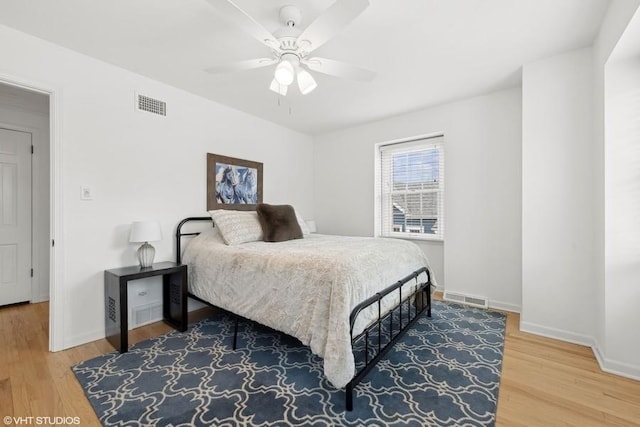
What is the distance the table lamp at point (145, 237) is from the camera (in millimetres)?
2477

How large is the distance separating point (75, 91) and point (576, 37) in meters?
4.16

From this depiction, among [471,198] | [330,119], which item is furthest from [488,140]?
[330,119]

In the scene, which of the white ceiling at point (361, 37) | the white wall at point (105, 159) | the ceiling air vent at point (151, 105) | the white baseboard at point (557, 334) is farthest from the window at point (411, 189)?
the ceiling air vent at point (151, 105)

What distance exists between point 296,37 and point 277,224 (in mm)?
1798

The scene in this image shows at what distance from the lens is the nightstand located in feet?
7.26

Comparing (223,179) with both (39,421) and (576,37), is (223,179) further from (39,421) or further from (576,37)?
(576,37)

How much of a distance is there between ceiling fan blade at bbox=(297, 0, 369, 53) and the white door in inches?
152

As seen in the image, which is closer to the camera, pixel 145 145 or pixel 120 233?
pixel 120 233

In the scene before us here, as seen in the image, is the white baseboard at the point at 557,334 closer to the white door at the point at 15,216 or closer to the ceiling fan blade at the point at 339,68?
the ceiling fan blade at the point at 339,68

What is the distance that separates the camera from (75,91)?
2346 millimetres

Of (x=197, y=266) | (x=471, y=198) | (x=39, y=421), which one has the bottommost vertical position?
(x=39, y=421)

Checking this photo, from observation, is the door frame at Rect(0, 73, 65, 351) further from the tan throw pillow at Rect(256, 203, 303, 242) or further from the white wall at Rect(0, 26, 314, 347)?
the tan throw pillow at Rect(256, 203, 303, 242)

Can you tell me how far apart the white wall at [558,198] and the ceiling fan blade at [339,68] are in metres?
1.70

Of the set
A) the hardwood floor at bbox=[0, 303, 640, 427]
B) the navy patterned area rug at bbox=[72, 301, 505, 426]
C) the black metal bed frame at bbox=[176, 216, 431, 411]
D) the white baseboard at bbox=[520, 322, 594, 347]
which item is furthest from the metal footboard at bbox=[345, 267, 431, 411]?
the white baseboard at bbox=[520, 322, 594, 347]
